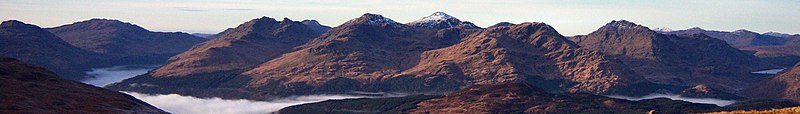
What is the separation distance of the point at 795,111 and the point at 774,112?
2.00m

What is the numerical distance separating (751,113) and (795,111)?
4287 millimetres

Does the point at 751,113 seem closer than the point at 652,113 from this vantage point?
No

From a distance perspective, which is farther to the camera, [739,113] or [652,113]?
[739,113]

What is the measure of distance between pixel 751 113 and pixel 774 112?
243cm

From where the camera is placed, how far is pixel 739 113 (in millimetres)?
94000

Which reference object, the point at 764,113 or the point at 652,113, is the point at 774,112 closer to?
the point at 764,113

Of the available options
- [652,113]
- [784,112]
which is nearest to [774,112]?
[784,112]

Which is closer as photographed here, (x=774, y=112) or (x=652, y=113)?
(x=652, y=113)

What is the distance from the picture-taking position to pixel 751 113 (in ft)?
306

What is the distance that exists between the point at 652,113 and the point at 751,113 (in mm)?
20532

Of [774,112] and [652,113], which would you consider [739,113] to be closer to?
[774,112]

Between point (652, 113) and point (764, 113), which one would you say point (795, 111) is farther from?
point (652, 113)

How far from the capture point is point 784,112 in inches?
3637

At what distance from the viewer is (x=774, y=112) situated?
93.5 m
